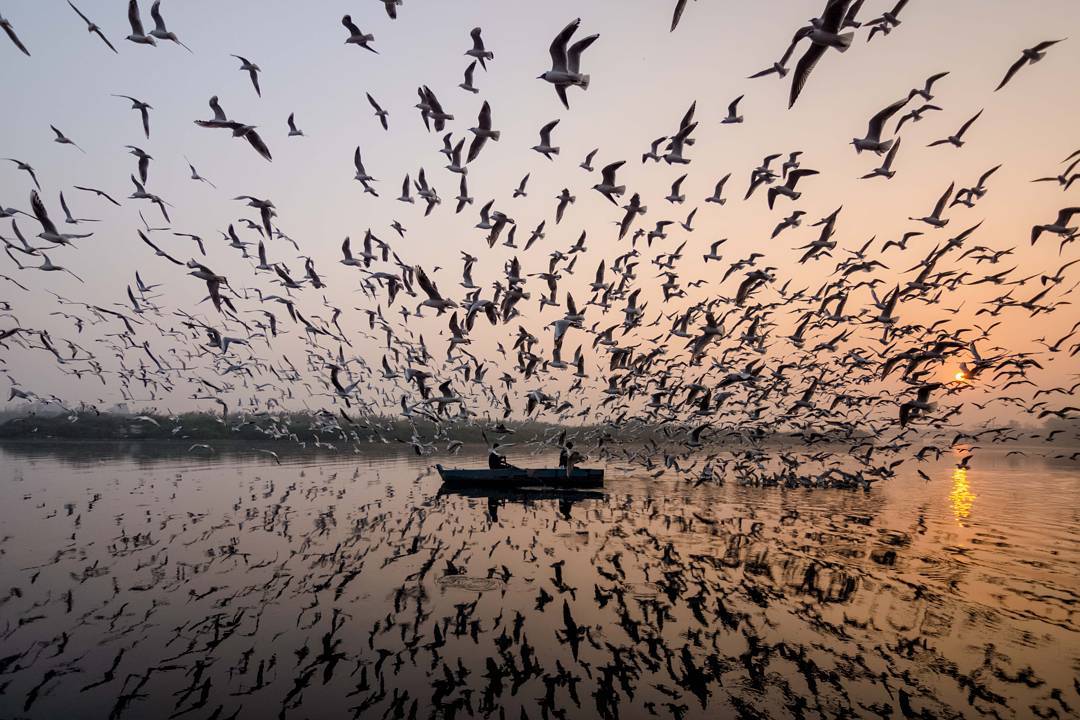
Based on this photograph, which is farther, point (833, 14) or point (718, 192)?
point (718, 192)

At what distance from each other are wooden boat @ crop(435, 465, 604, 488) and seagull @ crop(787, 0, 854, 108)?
87.2 ft

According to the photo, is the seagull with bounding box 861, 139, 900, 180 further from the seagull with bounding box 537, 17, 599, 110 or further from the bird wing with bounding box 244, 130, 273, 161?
the bird wing with bounding box 244, 130, 273, 161

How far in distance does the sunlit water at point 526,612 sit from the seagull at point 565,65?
982 centimetres

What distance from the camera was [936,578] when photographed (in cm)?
1691

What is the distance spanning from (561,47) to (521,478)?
2586 centimetres

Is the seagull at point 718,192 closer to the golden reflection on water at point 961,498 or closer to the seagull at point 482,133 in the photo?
the seagull at point 482,133

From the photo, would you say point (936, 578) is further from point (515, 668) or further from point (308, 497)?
point (308, 497)

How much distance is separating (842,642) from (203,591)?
14.2 m

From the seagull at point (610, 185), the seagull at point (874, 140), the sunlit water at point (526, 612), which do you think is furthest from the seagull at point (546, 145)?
the sunlit water at point (526, 612)

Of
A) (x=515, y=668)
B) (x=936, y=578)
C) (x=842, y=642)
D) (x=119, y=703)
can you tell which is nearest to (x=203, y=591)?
(x=119, y=703)

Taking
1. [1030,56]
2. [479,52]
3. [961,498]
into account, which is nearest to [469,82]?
[479,52]

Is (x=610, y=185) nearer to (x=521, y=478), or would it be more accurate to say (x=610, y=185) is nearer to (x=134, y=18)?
(x=134, y=18)

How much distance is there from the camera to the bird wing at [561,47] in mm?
9469

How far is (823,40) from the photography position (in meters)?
7.55
